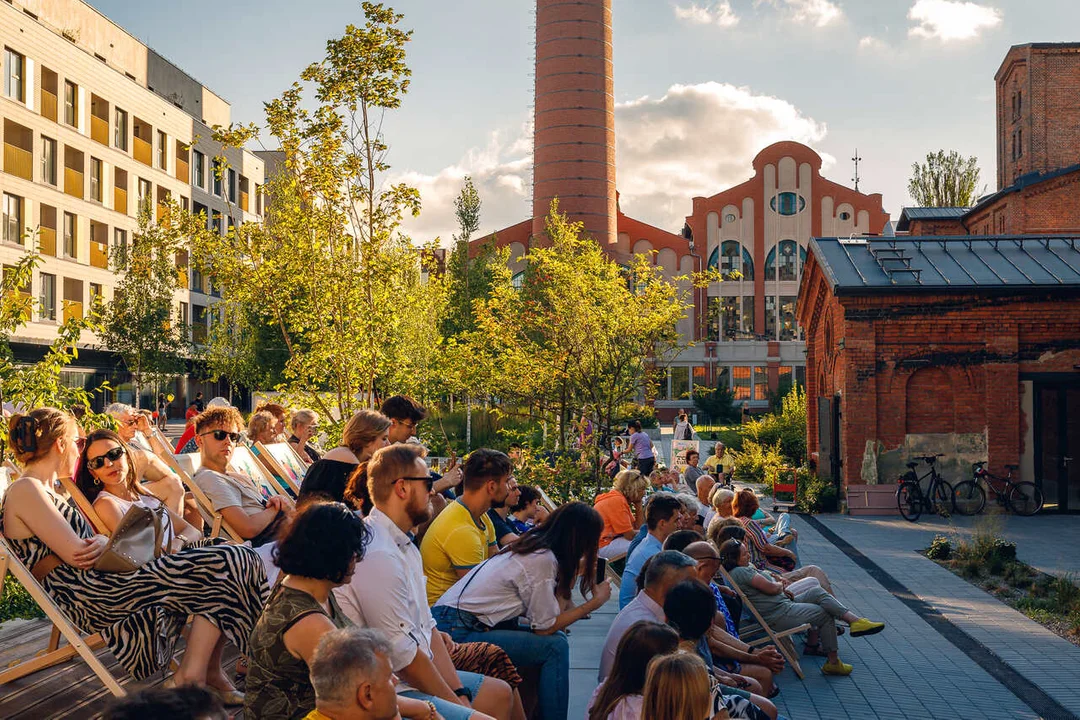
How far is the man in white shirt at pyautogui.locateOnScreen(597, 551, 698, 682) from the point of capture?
521 cm

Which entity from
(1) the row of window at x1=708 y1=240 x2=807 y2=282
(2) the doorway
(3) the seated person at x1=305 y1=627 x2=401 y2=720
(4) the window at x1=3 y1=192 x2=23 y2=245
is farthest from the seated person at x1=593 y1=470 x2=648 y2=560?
(1) the row of window at x1=708 y1=240 x2=807 y2=282

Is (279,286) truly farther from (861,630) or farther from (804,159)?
(804,159)

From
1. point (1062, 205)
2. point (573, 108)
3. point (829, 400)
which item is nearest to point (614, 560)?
point (829, 400)

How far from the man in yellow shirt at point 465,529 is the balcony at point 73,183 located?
35.7 metres

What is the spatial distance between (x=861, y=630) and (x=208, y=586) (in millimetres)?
5145

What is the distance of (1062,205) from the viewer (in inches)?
1570

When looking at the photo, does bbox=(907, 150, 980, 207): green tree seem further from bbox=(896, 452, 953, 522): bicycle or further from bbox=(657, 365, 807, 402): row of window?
bbox=(896, 452, 953, 522): bicycle

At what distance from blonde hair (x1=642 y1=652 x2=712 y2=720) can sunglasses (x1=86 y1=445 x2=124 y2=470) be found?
337 centimetres

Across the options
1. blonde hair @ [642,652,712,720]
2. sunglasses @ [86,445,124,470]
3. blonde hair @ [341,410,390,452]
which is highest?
blonde hair @ [341,410,390,452]

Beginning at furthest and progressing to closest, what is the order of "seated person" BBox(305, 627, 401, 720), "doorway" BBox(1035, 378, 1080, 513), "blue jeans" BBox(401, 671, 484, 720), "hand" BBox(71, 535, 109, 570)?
"doorway" BBox(1035, 378, 1080, 513), "hand" BBox(71, 535, 109, 570), "blue jeans" BBox(401, 671, 484, 720), "seated person" BBox(305, 627, 401, 720)

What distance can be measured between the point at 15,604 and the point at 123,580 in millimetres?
3571

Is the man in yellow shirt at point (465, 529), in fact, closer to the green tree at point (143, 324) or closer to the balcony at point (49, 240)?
the green tree at point (143, 324)

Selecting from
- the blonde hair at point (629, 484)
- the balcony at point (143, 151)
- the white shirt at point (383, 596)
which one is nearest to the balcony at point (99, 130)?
the balcony at point (143, 151)

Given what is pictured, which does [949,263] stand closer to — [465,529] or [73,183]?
[465,529]
